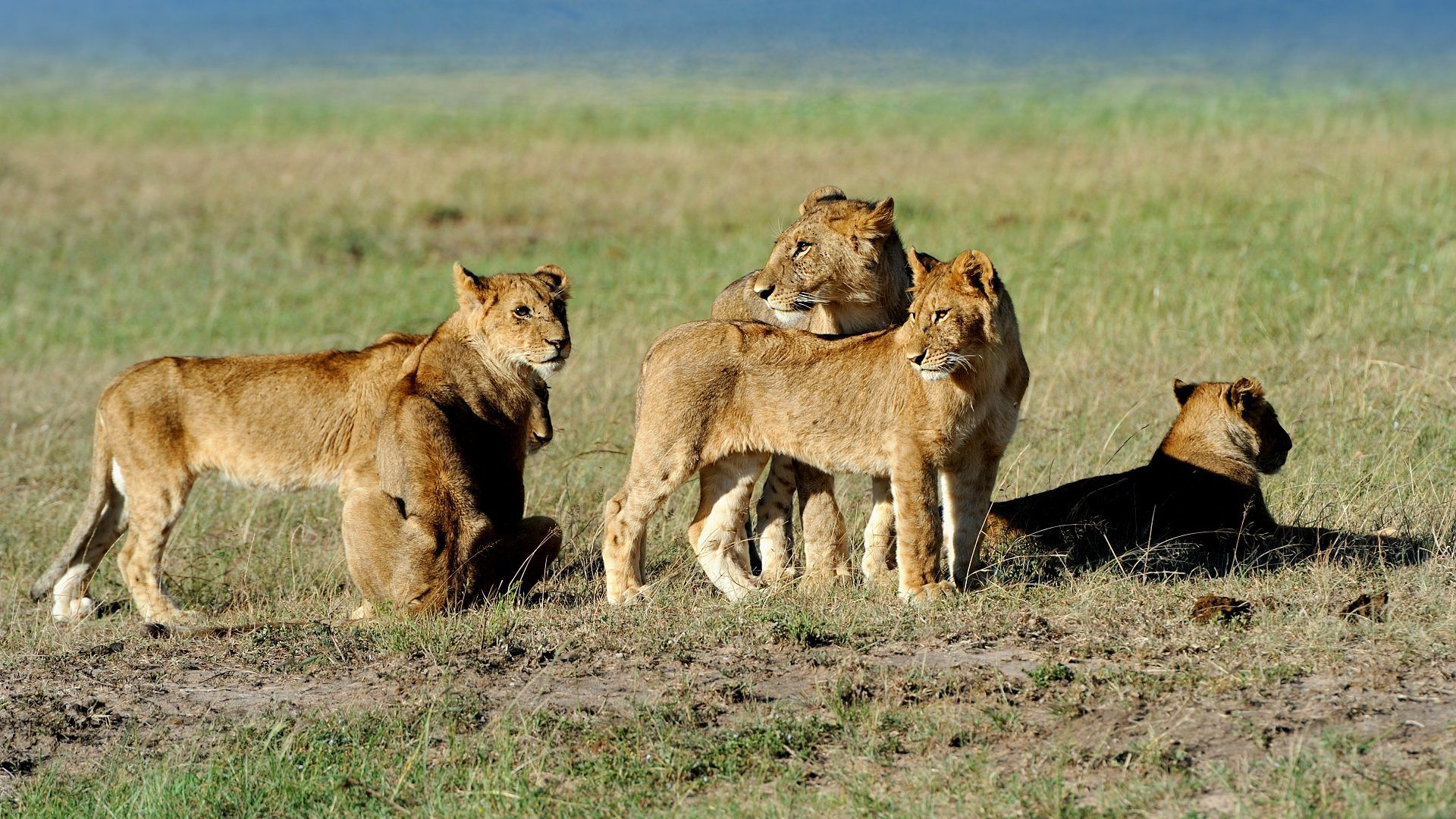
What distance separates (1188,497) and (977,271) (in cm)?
160

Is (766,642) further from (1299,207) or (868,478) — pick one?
(1299,207)

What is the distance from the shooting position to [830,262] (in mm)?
7270

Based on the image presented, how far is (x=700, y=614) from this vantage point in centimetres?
628

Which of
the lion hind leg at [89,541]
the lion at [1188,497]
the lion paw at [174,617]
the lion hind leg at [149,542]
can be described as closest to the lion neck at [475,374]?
the lion hind leg at [149,542]

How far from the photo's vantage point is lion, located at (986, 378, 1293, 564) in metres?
6.92

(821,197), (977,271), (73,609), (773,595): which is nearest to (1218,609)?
(977,271)

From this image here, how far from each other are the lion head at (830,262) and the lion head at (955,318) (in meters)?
1.06

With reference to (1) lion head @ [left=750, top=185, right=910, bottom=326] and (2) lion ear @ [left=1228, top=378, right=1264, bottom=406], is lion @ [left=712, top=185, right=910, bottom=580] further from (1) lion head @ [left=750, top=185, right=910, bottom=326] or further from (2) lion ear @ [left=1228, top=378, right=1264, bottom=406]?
(2) lion ear @ [left=1228, top=378, right=1264, bottom=406]

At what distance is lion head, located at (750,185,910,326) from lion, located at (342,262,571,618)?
0.99 metres

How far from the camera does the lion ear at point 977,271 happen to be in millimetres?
6121


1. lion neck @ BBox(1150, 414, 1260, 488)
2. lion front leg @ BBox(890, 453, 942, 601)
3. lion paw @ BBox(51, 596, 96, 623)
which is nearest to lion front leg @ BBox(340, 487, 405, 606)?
lion paw @ BBox(51, 596, 96, 623)

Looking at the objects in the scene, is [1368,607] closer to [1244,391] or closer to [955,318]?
[1244,391]

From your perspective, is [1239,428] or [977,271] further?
[1239,428]

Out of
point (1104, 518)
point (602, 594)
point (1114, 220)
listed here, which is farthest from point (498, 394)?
point (1114, 220)
